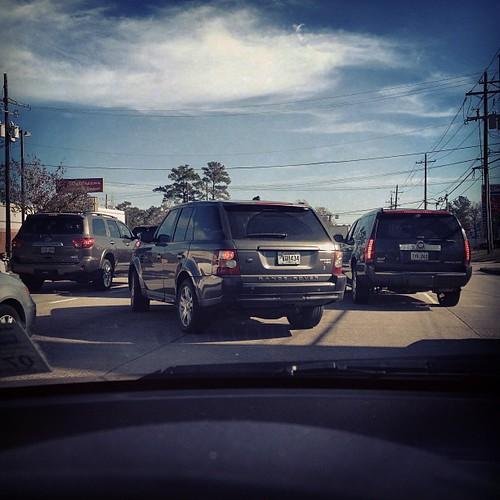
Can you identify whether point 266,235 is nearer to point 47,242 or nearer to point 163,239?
point 163,239

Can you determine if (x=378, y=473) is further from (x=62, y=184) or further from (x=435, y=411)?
(x=62, y=184)

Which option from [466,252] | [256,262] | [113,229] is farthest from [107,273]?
[466,252]

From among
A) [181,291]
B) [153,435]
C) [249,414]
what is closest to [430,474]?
[249,414]

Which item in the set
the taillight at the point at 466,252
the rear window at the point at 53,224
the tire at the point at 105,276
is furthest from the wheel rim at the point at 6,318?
the taillight at the point at 466,252

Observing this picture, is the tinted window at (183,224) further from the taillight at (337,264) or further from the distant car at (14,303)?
the distant car at (14,303)

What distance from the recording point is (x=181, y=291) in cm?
716

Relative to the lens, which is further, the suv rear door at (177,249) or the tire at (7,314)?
the suv rear door at (177,249)

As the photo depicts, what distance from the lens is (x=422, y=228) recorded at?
973 cm

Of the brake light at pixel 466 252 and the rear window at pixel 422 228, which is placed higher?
the rear window at pixel 422 228

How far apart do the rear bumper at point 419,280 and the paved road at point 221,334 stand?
1.52ft

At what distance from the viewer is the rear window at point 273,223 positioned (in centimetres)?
654

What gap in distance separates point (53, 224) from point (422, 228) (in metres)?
8.51

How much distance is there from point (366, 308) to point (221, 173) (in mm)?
37683

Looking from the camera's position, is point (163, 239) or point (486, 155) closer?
point (163, 239)
